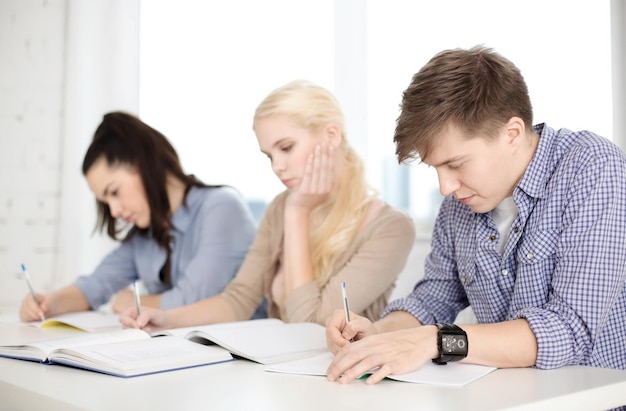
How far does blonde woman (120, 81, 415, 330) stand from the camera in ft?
5.94

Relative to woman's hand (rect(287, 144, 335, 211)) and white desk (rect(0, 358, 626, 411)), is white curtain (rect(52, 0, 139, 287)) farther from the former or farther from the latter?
white desk (rect(0, 358, 626, 411))

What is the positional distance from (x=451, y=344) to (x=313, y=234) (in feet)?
2.97

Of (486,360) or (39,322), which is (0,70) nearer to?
(39,322)

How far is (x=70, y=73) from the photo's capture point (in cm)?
343

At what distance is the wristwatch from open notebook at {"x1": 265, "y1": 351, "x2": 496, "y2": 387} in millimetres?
18

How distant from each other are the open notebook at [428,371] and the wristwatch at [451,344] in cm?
2

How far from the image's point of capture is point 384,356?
106cm

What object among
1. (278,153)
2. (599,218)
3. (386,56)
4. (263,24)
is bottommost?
(599,218)

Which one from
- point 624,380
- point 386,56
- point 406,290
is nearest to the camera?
point 624,380

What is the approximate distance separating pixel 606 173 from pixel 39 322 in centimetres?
158

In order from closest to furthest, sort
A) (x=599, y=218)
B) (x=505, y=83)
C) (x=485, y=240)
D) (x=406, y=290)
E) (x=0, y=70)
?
(x=599, y=218)
(x=505, y=83)
(x=485, y=240)
(x=406, y=290)
(x=0, y=70)

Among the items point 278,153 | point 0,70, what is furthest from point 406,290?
point 0,70

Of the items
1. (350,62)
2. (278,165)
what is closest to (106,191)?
(278,165)

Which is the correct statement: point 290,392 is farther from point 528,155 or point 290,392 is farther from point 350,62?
point 350,62
